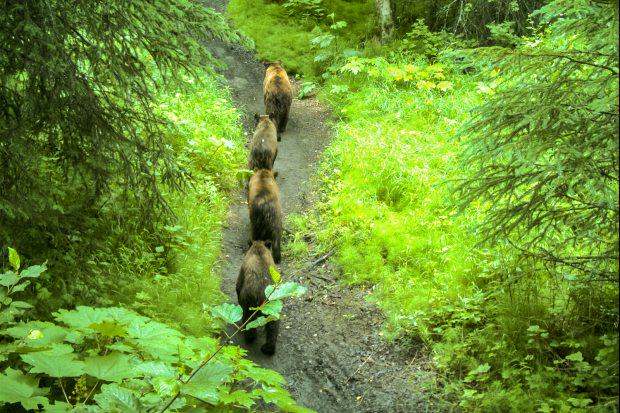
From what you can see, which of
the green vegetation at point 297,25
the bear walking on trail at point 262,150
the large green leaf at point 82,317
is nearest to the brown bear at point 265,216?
the bear walking on trail at point 262,150

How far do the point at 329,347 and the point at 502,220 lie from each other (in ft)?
9.19

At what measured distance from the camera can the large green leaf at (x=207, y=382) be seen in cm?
223

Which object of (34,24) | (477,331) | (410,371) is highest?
(34,24)

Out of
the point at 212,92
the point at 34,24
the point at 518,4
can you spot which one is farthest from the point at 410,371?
the point at 518,4

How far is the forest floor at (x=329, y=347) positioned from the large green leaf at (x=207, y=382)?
4.04 m

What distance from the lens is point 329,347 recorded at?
697cm

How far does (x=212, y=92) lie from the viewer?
12883 mm

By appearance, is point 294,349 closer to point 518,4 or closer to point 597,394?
point 597,394

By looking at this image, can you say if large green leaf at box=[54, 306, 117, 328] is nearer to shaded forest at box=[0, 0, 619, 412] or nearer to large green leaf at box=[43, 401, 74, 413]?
shaded forest at box=[0, 0, 619, 412]

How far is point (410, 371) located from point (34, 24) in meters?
4.96

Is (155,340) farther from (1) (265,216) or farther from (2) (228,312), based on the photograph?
(1) (265,216)

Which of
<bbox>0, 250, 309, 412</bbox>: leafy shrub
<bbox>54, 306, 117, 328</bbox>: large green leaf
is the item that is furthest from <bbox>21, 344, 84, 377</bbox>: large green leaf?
<bbox>54, 306, 117, 328</bbox>: large green leaf

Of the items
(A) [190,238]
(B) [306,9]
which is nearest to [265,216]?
(A) [190,238]

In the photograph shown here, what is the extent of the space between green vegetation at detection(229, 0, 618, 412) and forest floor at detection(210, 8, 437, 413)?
0.79 feet
